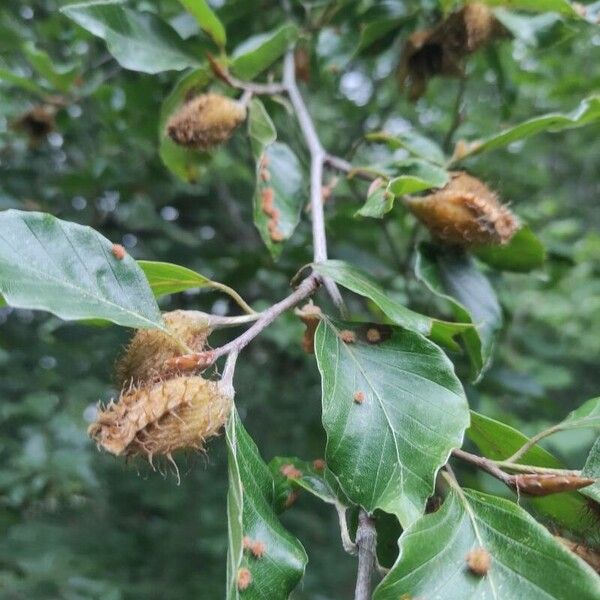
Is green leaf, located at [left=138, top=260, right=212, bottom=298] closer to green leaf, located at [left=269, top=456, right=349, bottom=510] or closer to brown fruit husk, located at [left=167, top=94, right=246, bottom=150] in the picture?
green leaf, located at [left=269, top=456, right=349, bottom=510]

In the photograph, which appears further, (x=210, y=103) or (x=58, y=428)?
(x=58, y=428)

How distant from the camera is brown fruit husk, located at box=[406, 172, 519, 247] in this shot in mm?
979

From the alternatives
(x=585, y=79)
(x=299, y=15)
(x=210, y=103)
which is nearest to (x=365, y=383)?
(x=210, y=103)

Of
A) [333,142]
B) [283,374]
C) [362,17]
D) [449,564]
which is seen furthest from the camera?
→ [333,142]

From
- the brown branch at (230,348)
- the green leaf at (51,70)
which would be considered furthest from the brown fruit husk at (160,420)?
the green leaf at (51,70)

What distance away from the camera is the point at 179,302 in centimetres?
190

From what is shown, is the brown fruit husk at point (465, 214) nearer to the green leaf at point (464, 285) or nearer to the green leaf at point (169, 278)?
the green leaf at point (464, 285)

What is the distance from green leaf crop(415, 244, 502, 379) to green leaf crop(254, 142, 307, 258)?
0.21 metres

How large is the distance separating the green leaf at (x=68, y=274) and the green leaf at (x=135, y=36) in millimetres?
503

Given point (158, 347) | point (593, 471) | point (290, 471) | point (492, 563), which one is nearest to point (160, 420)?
point (158, 347)

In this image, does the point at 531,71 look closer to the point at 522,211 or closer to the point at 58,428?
the point at 522,211

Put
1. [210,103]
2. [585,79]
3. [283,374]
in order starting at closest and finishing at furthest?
1. [210,103]
2. [585,79]
3. [283,374]

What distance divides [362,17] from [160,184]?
712 millimetres

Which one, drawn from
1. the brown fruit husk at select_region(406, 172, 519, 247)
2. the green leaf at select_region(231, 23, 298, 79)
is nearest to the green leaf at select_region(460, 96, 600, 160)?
the brown fruit husk at select_region(406, 172, 519, 247)
